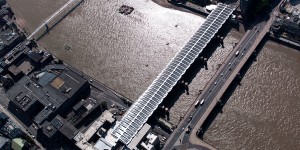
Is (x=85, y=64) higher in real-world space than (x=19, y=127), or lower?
higher

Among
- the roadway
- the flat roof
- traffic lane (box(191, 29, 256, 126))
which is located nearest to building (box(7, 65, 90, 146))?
the flat roof

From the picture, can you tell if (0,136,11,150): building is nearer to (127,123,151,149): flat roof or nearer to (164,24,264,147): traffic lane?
(127,123,151,149): flat roof

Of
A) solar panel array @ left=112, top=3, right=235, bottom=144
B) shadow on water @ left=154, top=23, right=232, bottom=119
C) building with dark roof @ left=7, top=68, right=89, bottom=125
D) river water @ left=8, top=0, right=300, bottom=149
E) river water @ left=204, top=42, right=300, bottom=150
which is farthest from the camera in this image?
building with dark roof @ left=7, top=68, right=89, bottom=125

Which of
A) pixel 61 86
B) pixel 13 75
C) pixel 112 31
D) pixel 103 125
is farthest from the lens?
pixel 112 31

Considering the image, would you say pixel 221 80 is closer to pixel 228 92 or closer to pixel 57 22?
pixel 228 92

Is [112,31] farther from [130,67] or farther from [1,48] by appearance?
[1,48]

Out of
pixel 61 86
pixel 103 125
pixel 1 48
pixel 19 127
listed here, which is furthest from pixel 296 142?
pixel 1 48

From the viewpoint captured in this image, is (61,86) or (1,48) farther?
(1,48)

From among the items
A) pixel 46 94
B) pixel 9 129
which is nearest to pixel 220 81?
pixel 46 94
